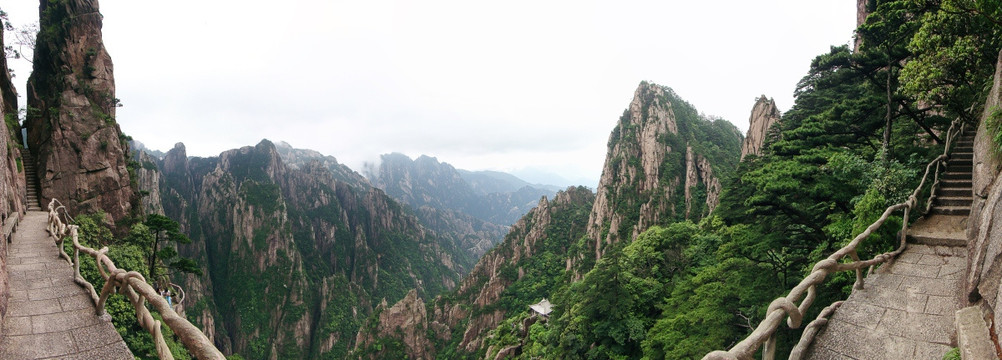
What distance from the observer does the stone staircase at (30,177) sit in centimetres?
2300

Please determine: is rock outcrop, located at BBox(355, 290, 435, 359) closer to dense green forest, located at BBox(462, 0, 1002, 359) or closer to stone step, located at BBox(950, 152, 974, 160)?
dense green forest, located at BBox(462, 0, 1002, 359)

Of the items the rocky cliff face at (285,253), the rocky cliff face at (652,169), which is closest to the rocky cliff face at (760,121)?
the rocky cliff face at (652,169)

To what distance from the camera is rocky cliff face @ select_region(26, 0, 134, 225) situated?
2519 cm

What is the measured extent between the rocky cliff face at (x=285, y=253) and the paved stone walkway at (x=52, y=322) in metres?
84.6

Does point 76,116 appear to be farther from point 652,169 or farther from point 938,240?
point 652,169

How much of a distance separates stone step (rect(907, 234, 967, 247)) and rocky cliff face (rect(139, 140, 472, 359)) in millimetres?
90600

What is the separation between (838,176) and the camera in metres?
9.57

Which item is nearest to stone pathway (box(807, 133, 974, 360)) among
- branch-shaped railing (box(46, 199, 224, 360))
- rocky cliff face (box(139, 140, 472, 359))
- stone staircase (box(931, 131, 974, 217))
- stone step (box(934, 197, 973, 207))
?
stone staircase (box(931, 131, 974, 217))

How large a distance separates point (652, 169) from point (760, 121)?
21490mm

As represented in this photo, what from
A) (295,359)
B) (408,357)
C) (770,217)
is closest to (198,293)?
(295,359)

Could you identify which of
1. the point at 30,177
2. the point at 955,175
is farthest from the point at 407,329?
the point at 955,175

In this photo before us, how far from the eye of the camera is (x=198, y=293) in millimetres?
85062

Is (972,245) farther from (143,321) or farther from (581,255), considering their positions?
(581,255)

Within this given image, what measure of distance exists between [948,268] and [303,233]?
139m
